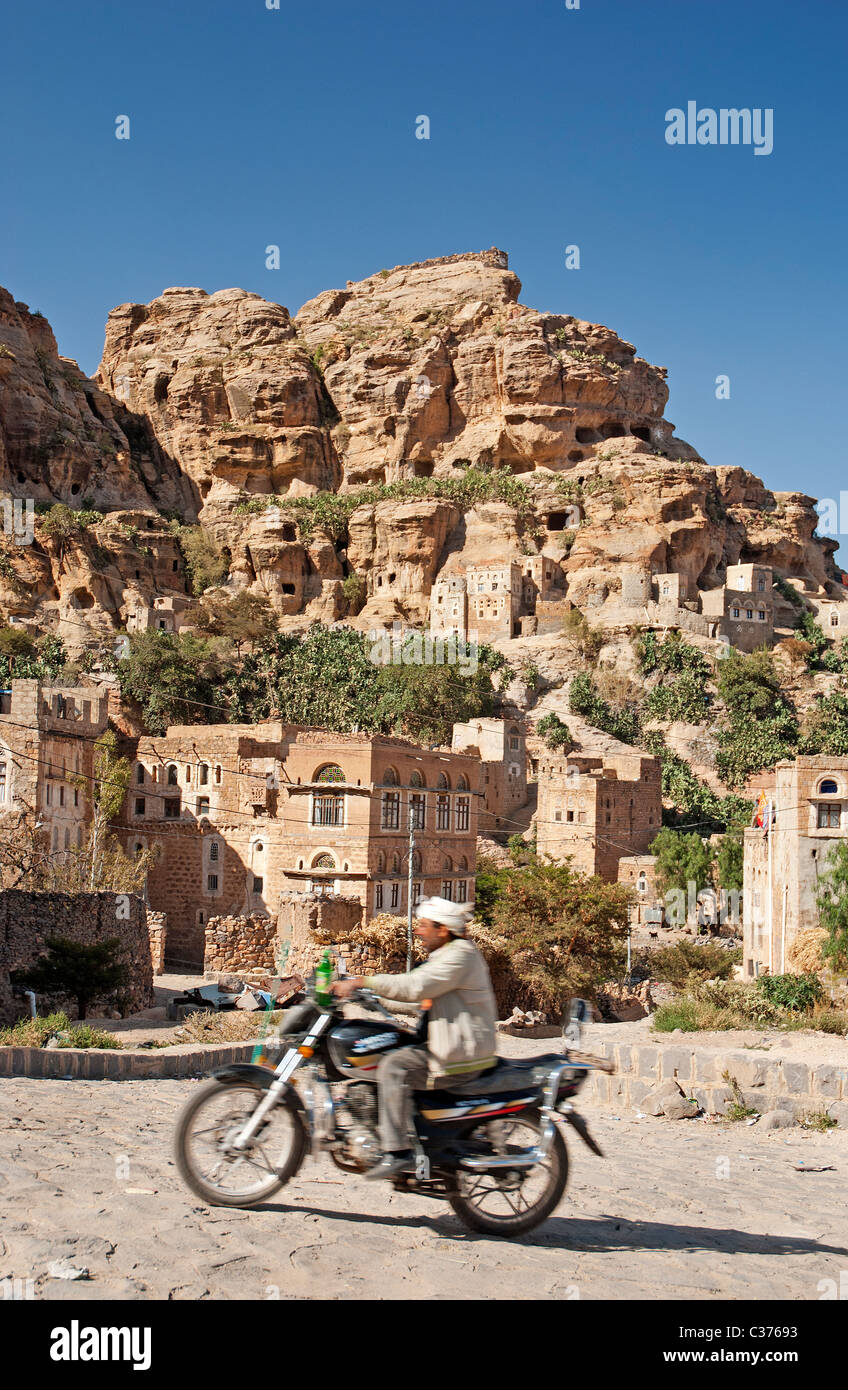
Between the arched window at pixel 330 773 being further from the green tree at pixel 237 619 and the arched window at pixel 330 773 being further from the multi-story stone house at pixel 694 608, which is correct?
the multi-story stone house at pixel 694 608

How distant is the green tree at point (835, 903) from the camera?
24.2 m

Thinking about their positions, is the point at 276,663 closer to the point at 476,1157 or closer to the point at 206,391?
the point at 206,391

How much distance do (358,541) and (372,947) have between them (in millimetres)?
54883

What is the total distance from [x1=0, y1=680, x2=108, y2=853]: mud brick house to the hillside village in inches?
5.4

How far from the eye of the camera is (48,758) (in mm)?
33000

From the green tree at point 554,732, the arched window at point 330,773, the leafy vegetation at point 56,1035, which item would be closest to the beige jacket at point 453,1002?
the leafy vegetation at point 56,1035

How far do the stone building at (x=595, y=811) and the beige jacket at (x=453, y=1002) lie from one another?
137ft

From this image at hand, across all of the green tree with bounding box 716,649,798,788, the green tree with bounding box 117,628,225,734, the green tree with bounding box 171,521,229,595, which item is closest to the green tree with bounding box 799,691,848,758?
the green tree with bounding box 716,649,798,788

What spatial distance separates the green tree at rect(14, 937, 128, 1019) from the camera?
16828 mm

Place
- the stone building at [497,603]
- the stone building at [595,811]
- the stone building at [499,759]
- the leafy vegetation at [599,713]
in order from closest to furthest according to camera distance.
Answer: the stone building at [595,811] → the stone building at [499,759] → the leafy vegetation at [599,713] → the stone building at [497,603]

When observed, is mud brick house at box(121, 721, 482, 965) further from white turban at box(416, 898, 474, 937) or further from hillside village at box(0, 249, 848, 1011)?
white turban at box(416, 898, 474, 937)

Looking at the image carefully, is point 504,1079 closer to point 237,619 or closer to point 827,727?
point 827,727

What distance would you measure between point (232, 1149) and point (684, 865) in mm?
42704

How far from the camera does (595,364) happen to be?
8288cm
